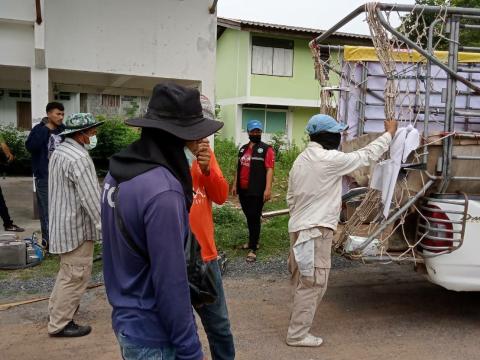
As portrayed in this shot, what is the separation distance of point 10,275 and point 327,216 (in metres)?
3.62

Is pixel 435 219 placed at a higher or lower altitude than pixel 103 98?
lower

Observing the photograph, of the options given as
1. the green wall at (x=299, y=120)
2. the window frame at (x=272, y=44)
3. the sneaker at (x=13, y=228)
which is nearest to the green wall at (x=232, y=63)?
the window frame at (x=272, y=44)

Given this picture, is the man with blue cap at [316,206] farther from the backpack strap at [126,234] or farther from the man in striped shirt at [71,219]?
the backpack strap at [126,234]

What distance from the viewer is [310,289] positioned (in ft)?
12.3

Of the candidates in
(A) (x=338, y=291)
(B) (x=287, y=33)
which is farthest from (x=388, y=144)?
(B) (x=287, y=33)

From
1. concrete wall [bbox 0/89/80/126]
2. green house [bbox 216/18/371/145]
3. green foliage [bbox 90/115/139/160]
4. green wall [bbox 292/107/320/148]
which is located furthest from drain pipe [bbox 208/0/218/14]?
concrete wall [bbox 0/89/80/126]

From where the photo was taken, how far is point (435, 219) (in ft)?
12.6

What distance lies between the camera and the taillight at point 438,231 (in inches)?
150

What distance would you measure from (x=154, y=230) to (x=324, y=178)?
2198 mm

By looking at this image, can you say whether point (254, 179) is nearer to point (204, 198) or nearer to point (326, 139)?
point (326, 139)

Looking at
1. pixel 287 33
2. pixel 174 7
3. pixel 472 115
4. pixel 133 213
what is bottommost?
pixel 133 213

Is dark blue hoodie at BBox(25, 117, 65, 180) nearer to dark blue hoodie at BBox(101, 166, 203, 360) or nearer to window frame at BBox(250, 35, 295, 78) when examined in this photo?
dark blue hoodie at BBox(101, 166, 203, 360)

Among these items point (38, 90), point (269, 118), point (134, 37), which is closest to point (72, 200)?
point (38, 90)

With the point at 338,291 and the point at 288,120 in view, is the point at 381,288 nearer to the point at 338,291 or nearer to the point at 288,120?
the point at 338,291
